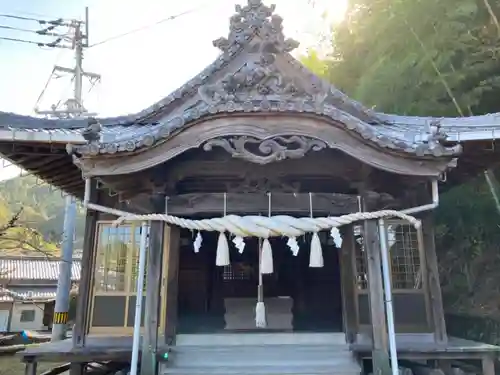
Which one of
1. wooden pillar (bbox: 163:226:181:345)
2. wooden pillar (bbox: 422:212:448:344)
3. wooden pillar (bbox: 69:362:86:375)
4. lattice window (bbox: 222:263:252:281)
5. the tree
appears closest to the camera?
wooden pillar (bbox: 163:226:181:345)

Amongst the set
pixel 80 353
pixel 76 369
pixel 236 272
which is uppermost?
pixel 236 272

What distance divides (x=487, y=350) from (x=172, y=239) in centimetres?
486

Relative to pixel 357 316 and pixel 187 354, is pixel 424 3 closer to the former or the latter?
pixel 357 316

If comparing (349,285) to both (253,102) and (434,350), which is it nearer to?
(434,350)

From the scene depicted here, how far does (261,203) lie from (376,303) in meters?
1.93

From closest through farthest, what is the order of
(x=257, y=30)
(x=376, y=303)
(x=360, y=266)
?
(x=376, y=303)
(x=360, y=266)
(x=257, y=30)

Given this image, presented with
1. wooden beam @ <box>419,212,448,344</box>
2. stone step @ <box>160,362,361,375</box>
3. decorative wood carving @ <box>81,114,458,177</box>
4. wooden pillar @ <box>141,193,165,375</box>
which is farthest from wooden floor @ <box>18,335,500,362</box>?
decorative wood carving @ <box>81,114,458,177</box>

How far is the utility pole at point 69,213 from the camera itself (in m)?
12.1

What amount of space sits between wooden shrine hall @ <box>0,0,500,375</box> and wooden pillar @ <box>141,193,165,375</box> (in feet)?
0.05

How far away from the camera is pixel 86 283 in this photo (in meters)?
6.93

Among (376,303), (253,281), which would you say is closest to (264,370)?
(376,303)

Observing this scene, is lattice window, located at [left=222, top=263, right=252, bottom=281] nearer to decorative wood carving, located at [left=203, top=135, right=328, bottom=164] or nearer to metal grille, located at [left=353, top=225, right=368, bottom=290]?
metal grille, located at [left=353, top=225, right=368, bottom=290]

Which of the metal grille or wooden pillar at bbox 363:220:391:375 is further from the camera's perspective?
the metal grille

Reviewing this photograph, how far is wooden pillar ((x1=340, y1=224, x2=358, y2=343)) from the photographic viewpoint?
6.36 metres
